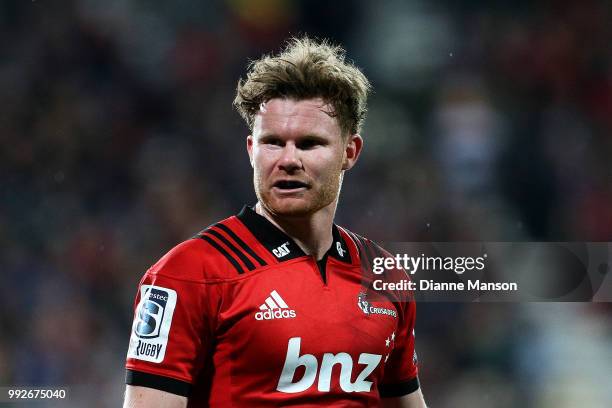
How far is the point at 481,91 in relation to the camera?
4.80m

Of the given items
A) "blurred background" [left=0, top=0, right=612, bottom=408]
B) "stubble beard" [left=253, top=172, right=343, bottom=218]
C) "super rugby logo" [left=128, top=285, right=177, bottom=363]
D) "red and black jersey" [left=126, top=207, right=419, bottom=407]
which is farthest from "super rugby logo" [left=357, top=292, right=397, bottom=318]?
"blurred background" [left=0, top=0, right=612, bottom=408]

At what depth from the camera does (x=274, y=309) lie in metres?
1.94

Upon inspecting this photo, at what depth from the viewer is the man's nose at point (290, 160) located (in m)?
1.98

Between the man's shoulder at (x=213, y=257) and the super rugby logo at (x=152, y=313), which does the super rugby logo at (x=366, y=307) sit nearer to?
the man's shoulder at (x=213, y=257)

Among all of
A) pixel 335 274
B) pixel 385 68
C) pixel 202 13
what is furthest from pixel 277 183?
pixel 202 13

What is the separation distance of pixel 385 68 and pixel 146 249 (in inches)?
67.5

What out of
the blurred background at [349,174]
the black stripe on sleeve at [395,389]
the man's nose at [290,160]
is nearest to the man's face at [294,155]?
the man's nose at [290,160]

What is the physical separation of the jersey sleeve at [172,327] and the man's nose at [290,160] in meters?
0.30

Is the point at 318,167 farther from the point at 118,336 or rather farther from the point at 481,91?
the point at 481,91

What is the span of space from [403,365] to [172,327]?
748 millimetres

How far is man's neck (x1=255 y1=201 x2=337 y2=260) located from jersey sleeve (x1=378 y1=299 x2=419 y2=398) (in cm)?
31

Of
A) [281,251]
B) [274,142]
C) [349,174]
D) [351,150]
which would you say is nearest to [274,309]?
[281,251]

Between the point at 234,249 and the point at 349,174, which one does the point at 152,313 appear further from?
the point at 349,174

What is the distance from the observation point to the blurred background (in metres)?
4.20
